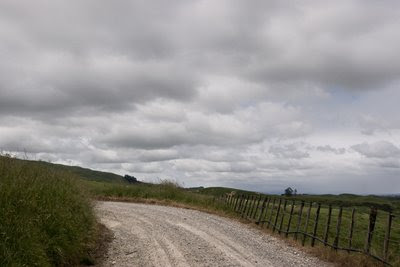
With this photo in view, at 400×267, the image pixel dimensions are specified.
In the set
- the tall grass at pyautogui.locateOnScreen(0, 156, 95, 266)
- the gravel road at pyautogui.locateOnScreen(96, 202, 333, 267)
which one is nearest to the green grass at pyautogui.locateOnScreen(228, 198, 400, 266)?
the gravel road at pyautogui.locateOnScreen(96, 202, 333, 267)

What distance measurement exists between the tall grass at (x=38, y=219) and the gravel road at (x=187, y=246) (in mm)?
1620

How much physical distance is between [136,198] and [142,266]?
23420 millimetres

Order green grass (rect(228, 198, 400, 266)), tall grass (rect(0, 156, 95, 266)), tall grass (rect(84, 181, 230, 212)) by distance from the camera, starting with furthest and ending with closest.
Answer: tall grass (rect(84, 181, 230, 212)) → green grass (rect(228, 198, 400, 266)) → tall grass (rect(0, 156, 95, 266))

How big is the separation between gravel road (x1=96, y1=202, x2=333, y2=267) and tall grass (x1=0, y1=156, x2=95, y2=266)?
1.62 m

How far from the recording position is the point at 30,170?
502 inches

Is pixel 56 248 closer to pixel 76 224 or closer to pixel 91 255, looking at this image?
pixel 76 224

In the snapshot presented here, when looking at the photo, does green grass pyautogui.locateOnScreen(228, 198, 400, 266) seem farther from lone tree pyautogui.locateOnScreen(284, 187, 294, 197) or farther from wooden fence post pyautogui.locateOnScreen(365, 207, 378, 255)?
lone tree pyautogui.locateOnScreen(284, 187, 294, 197)

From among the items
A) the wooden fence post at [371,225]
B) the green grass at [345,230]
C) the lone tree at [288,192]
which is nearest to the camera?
the wooden fence post at [371,225]

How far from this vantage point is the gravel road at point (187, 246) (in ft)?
43.5

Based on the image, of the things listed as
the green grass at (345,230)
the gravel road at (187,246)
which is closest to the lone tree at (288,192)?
the green grass at (345,230)

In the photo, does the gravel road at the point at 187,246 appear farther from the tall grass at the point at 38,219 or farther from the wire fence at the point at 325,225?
the wire fence at the point at 325,225

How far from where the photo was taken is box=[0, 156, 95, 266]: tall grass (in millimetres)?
8352

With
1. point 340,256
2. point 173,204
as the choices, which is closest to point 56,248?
point 340,256

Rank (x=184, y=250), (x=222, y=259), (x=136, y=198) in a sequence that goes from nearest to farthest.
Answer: (x=222, y=259)
(x=184, y=250)
(x=136, y=198)
